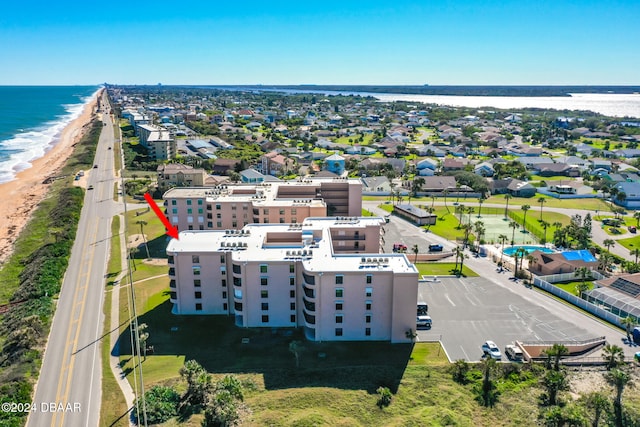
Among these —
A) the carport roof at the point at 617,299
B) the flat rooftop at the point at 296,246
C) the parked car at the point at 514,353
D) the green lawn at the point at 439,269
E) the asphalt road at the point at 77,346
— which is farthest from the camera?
the green lawn at the point at 439,269

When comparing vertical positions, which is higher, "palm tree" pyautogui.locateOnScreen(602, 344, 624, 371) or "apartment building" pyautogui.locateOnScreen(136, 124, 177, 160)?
"apartment building" pyautogui.locateOnScreen(136, 124, 177, 160)

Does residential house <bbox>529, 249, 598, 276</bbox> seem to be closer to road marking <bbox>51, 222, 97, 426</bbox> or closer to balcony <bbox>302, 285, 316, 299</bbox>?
balcony <bbox>302, 285, 316, 299</bbox>

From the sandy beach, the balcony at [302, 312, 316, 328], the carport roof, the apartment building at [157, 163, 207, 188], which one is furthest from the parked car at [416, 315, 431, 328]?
the apartment building at [157, 163, 207, 188]

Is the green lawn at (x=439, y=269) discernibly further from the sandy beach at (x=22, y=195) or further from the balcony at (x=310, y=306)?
the sandy beach at (x=22, y=195)

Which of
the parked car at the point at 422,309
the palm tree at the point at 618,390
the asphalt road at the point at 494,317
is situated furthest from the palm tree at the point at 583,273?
the palm tree at the point at 618,390

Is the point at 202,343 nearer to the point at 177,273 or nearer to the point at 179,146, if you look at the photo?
the point at 177,273

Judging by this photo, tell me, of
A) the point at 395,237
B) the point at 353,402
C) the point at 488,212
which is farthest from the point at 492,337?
the point at 488,212
